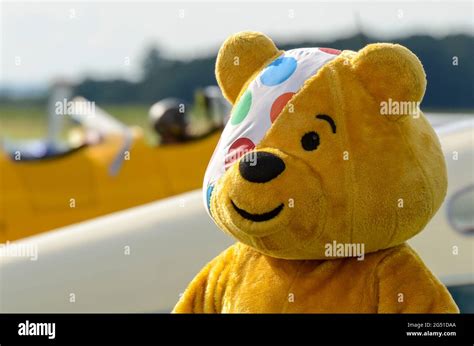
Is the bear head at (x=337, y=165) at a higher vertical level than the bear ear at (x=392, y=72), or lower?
lower

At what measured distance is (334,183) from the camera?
1971 mm

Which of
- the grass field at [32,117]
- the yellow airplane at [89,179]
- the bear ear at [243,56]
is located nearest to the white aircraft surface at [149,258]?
the bear ear at [243,56]

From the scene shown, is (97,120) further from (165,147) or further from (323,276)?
(323,276)

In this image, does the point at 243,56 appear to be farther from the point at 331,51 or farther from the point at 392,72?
the point at 392,72

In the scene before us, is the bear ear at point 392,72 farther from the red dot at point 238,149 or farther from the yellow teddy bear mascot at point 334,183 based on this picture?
the red dot at point 238,149

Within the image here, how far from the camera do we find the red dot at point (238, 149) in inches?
80.2

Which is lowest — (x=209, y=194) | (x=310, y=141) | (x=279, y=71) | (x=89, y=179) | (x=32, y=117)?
(x=32, y=117)

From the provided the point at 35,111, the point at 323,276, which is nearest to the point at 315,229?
the point at 323,276

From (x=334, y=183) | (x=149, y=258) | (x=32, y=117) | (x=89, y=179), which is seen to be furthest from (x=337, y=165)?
(x=32, y=117)

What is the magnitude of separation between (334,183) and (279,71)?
30 cm

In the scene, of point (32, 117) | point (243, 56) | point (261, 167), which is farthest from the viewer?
point (32, 117)

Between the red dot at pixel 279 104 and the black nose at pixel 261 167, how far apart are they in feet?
0.43

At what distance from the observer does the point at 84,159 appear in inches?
223

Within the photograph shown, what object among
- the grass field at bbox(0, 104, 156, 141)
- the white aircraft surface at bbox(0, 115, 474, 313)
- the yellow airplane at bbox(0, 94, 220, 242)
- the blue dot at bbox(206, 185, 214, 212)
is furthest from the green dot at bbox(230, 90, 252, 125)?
the grass field at bbox(0, 104, 156, 141)
